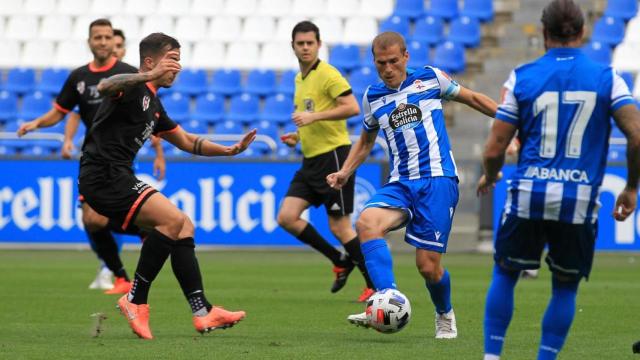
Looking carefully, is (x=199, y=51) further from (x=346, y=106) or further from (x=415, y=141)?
(x=415, y=141)

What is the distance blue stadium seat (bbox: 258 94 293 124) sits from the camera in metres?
22.4

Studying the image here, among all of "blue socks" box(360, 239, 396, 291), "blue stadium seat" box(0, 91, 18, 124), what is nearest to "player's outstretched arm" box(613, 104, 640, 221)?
"blue socks" box(360, 239, 396, 291)

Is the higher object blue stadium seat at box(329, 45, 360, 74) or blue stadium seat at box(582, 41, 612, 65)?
blue stadium seat at box(582, 41, 612, 65)

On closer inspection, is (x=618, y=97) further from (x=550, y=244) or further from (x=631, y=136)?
(x=550, y=244)

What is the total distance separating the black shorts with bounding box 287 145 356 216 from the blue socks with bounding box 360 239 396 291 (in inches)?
125

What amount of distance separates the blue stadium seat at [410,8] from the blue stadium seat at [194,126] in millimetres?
4879

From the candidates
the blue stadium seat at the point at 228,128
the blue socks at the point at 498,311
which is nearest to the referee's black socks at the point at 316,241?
the blue socks at the point at 498,311

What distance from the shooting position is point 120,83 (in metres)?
7.65

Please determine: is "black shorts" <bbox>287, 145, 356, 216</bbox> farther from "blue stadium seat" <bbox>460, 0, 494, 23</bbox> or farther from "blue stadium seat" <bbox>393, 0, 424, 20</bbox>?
"blue stadium seat" <bbox>393, 0, 424, 20</bbox>

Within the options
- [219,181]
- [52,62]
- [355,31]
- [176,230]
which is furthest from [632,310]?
[52,62]

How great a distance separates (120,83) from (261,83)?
15991 mm

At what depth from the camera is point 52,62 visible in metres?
25.2

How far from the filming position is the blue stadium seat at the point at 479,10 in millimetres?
24000

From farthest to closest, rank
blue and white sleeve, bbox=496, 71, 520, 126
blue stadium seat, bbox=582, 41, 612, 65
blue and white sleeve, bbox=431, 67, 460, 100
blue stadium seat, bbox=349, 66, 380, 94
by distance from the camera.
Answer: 1. blue stadium seat, bbox=349, 66, 380, 94
2. blue stadium seat, bbox=582, 41, 612, 65
3. blue and white sleeve, bbox=431, 67, 460, 100
4. blue and white sleeve, bbox=496, 71, 520, 126
